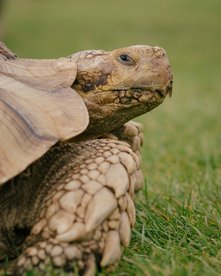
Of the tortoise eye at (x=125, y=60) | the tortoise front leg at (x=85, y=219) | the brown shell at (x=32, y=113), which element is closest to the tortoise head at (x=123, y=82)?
the tortoise eye at (x=125, y=60)

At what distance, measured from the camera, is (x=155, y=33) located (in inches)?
805

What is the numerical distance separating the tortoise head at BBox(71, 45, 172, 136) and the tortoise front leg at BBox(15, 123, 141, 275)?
0.39 meters

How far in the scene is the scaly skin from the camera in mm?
2098

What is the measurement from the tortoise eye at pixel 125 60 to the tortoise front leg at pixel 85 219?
50 cm

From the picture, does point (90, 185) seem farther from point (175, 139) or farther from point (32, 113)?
point (175, 139)

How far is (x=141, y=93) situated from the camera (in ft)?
8.54

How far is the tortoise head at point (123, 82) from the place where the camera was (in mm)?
2588

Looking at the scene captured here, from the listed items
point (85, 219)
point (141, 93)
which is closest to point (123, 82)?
point (141, 93)

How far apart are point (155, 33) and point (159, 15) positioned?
4.15 metres

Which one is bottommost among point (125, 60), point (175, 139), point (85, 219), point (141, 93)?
point (175, 139)

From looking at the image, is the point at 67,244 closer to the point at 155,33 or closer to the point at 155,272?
the point at 155,272

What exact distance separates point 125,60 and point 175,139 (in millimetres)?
3061

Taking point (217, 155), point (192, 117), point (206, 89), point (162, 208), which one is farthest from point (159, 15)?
point (162, 208)

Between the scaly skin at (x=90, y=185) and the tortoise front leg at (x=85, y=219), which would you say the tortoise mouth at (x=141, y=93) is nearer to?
the scaly skin at (x=90, y=185)
